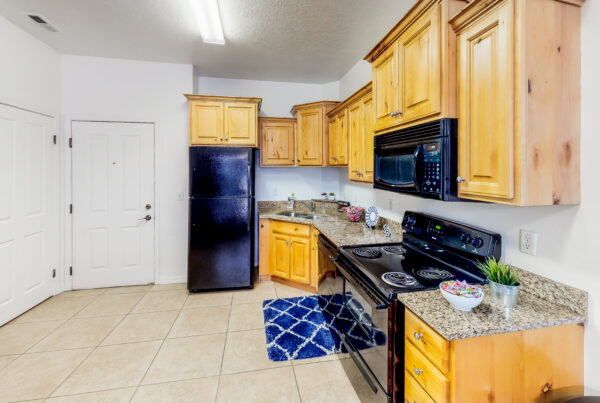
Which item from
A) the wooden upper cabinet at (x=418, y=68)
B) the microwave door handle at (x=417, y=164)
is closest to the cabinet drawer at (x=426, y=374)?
the microwave door handle at (x=417, y=164)

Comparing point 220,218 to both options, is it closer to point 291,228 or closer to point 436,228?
point 291,228

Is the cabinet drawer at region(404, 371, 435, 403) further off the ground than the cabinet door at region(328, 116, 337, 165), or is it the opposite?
the cabinet door at region(328, 116, 337, 165)

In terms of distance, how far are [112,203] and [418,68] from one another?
145 inches

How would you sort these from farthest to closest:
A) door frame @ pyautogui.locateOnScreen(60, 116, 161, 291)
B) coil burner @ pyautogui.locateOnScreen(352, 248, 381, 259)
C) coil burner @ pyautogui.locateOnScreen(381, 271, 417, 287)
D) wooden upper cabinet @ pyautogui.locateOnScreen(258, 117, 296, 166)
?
wooden upper cabinet @ pyautogui.locateOnScreen(258, 117, 296, 166)
door frame @ pyautogui.locateOnScreen(60, 116, 161, 291)
coil burner @ pyautogui.locateOnScreen(352, 248, 381, 259)
coil burner @ pyautogui.locateOnScreen(381, 271, 417, 287)

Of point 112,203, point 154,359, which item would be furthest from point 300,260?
point 112,203

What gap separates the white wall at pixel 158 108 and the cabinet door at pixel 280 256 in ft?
3.88

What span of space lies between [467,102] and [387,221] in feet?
5.14

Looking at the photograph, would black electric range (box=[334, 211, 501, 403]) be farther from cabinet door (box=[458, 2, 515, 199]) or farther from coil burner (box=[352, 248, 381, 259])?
cabinet door (box=[458, 2, 515, 199])

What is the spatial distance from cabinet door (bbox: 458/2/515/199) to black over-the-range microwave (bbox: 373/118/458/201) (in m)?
0.05

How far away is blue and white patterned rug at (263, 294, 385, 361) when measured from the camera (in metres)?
2.06

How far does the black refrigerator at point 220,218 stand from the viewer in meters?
3.26

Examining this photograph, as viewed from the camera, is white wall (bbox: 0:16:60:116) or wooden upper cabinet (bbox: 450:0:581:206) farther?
white wall (bbox: 0:16:60:116)

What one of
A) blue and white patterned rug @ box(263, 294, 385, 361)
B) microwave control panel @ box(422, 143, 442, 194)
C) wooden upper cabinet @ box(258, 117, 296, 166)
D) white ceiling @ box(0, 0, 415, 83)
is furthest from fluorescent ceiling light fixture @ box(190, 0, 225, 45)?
blue and white patterned rug @ box(263, 294, 385, 361)

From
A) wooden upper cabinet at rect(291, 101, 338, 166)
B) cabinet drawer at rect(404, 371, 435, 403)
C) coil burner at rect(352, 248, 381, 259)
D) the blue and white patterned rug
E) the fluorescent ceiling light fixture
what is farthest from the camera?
wooden upper cabinet at rect(291, 101, 338, 166)
